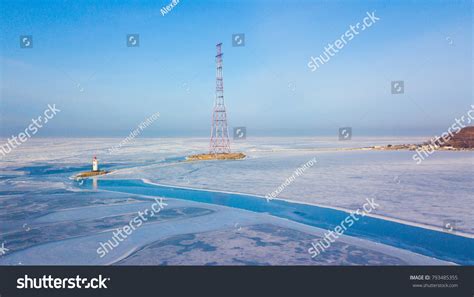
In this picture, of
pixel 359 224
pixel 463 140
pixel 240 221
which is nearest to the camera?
pixel 359 224

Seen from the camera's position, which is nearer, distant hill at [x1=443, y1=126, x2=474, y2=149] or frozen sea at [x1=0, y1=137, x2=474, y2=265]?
frozen sea at [x1=0, y1=137, x2=474, y2=265]

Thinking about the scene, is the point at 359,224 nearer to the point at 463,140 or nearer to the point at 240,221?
the point at 240,221

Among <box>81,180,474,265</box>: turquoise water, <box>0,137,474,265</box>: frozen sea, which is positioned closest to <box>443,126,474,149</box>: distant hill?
<box>0,137,474,265</box>: frozen sea

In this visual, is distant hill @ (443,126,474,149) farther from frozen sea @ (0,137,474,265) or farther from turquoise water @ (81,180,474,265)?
turquoise water @ (81,180,474,265)

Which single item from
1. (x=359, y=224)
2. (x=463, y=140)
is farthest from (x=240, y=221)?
(x=463, y=140)

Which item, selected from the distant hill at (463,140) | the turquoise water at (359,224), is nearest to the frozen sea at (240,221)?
the turquoise water at (359,224)

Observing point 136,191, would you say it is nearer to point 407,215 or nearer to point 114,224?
point 114,224

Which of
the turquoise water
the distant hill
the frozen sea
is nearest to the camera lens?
the frozen sea
